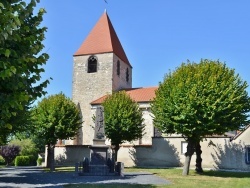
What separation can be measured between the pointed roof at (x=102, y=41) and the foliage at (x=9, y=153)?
14827 millimetres

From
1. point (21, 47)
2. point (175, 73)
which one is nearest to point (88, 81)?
point (175, 73)

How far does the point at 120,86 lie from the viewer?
142 ft

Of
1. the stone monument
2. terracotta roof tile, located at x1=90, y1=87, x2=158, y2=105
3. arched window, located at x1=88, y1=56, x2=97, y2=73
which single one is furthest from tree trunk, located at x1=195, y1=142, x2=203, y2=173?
arched window, located at x1=88, y1=56, x2=97, y2=73

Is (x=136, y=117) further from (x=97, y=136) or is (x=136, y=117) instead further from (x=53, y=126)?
(x=97, y=136)

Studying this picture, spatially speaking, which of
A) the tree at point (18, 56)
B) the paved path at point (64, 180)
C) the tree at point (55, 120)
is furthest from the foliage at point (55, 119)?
the tree at point (18, 56)

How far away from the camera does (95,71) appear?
42.4 meters

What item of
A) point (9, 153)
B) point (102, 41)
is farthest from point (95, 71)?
point (9, 153)

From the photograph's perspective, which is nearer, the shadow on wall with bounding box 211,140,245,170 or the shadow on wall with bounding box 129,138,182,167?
the shadow on wall with bounding box 211,140,245,170

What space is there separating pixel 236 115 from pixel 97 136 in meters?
8.78

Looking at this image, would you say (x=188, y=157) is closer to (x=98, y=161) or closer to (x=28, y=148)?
(x=98, y=161)

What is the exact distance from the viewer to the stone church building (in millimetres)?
28234

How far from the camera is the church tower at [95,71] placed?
132 ft

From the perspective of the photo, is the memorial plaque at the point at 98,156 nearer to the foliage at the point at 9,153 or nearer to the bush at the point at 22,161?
the bush at the point at 22,161

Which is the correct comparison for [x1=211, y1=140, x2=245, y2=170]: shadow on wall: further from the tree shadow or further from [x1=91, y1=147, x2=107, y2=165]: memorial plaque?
[x1=91, y1=147, x2=107, y2=165]: memorial plaque
